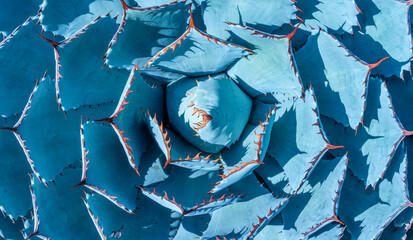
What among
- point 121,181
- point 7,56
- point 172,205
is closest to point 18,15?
point 7,56

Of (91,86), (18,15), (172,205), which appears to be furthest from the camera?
(18,15)

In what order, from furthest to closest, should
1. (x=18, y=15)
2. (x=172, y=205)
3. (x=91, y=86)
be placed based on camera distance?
1. (x=18, y=15)
2. (x=91, y=86)
3. (x=172, y=205)

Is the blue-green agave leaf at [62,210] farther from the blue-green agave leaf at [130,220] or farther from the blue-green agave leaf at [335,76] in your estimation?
the blue-green agave leaf at [335,76]

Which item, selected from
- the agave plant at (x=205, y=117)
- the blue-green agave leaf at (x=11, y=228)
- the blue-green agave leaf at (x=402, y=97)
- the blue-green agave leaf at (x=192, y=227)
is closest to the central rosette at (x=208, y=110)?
the agave plant at (x=205, y=117)

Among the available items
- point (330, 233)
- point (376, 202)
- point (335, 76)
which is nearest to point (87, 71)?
point (335, 76)

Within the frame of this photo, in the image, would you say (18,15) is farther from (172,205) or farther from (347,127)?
(347,127)

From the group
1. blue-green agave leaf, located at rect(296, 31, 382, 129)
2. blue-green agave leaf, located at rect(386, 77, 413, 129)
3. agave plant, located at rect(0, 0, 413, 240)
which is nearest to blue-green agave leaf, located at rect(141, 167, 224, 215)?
agave plant, located at rect(0, 0, 413, 240)

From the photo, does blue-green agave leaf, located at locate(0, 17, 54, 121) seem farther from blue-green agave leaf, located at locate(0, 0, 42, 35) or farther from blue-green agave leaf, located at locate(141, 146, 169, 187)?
blue-green agave leaf, located at locate(141, 146, 169, 187)
